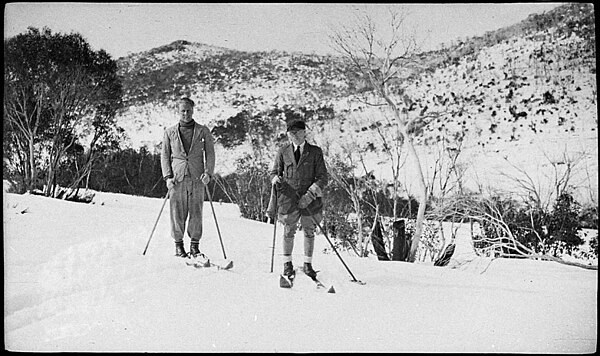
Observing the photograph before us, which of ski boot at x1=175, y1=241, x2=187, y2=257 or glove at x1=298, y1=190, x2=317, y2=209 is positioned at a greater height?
glove at x1=298, y1=190, x2=317, y2=209

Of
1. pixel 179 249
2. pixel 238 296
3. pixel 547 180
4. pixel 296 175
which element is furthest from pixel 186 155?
pixel 547 180

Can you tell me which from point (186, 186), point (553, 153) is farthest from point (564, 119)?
point (186, 186)

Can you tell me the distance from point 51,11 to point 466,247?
9.12ft

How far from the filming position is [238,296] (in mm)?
3018

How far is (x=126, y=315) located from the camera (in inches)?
116

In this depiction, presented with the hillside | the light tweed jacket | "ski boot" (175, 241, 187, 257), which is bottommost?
"ski boot" (175, 241, 187, 257)

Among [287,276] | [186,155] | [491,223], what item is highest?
[186,155]

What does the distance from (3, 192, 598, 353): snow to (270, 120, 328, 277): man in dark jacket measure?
190mm

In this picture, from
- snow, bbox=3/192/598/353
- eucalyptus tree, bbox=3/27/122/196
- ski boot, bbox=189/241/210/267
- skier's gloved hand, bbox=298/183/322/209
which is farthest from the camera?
eucalyptus tree, bbox=3/27/122/196

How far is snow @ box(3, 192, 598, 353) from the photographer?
287cm

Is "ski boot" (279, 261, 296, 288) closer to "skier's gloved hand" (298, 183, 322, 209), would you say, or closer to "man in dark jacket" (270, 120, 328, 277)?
"man in dark jacket" (270, 120, 328, 277)

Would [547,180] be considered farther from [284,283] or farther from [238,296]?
[238,296]

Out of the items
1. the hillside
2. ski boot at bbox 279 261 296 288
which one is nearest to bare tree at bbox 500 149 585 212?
the hillside

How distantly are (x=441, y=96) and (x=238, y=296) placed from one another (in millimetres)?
1657
